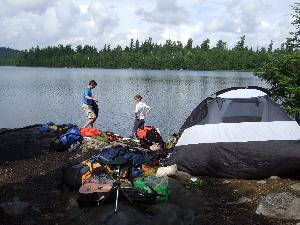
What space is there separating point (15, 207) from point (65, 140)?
20.1 feet

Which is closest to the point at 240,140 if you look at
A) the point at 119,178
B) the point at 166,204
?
the point at 166,204

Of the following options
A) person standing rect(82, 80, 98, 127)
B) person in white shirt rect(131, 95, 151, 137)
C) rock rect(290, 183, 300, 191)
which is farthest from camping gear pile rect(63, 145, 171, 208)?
person standing rect(82, 80, 98, 127)

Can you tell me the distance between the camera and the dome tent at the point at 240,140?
10.5m

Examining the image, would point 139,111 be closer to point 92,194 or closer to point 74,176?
point 74,176

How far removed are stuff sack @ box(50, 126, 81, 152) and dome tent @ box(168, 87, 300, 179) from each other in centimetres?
462

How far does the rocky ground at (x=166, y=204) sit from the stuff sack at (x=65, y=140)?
6.53 feet

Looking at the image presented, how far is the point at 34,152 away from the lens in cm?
1445

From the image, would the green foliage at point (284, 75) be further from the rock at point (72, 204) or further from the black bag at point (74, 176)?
the rock at point (72, 204)

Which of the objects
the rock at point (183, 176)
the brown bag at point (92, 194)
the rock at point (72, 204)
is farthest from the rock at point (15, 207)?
the rock at point (183, 176)

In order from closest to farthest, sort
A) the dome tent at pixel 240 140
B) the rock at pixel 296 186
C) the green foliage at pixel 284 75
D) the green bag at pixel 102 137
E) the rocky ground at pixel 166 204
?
the rocky ground at pixel 166 204
the rock at pixel 296 186
the dome tent at pixel 240 140
the green foliage at pixel 284 75
the green bag at pixel 102 137

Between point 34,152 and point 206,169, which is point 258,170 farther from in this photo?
point 34,152

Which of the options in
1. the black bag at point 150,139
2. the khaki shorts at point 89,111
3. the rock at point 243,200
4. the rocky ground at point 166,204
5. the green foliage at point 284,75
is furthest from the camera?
the khaki shorts at point 89,111

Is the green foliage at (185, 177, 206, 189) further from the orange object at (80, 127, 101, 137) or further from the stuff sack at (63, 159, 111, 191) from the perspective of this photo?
the orange object at (80, 127, 101, 137)

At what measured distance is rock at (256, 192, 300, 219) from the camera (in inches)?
324
